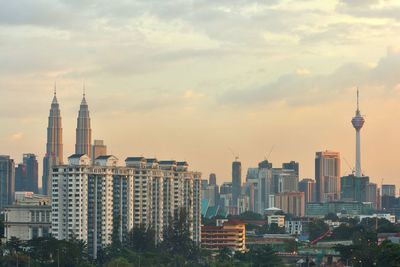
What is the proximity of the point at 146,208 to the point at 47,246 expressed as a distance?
1544 inches

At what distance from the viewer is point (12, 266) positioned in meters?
142

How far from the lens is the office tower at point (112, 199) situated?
16788cm

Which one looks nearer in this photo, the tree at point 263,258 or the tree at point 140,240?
the tree at point 263,258

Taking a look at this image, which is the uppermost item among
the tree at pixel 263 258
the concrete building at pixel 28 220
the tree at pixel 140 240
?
the concrete building at pixel 28 220

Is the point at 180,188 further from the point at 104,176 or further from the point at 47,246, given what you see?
the point at 47,246

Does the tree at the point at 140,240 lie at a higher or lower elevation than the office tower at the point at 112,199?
lower

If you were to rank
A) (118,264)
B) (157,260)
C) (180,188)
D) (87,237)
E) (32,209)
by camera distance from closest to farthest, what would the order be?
1. (118,264)
2. (157,260)
3. (87,237)
4. (32,209)
5. (180,188)

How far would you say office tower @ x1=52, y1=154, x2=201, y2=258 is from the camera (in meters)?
168

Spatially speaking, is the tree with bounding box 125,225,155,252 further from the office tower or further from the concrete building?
the concrete building

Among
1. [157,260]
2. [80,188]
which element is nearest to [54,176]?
[80,188]

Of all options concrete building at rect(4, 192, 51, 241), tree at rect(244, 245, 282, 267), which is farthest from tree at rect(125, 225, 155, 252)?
concrete building at rect(4, 192, 51, 241)

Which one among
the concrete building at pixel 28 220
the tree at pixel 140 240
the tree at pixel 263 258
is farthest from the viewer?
the concrete building at pixel 28 220

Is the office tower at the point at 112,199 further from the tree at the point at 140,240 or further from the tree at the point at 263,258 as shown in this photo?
the tree at the point at 263,258

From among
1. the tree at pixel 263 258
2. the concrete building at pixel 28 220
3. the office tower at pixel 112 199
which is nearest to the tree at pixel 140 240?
the office tower at pixel 112 199
